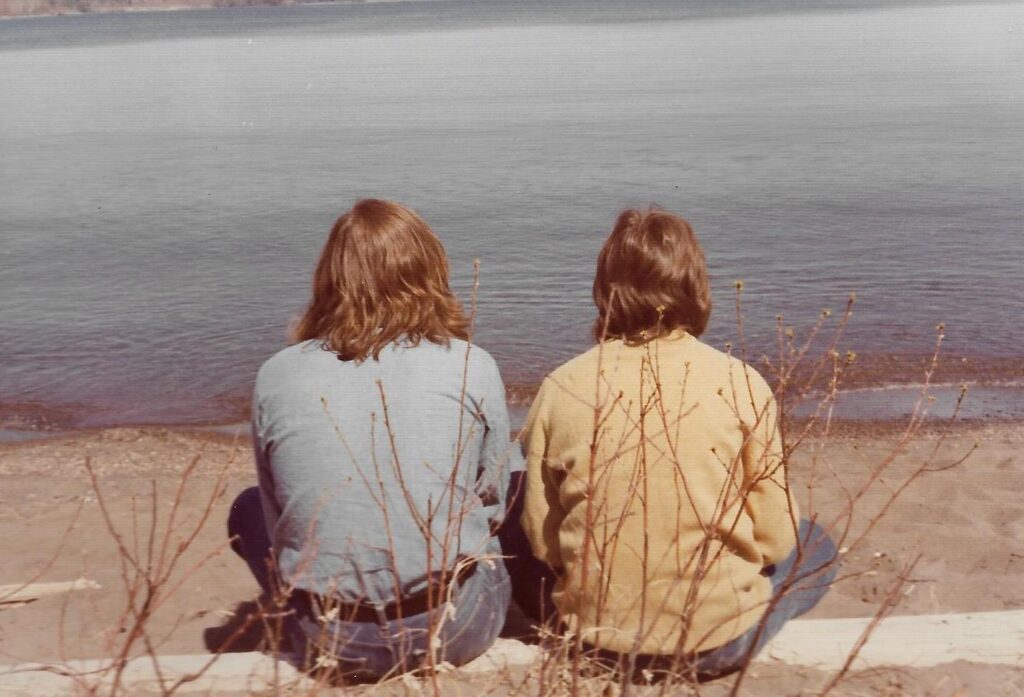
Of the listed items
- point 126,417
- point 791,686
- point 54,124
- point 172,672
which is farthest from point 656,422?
point 54,124

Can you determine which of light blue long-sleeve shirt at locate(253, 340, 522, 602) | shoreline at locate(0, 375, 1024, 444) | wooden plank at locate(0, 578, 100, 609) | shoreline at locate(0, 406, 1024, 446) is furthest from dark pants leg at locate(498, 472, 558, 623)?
shoreline at locate(0, 375, 1024, 444)

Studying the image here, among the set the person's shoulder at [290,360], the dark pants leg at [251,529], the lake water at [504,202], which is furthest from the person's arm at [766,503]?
the lake water at [504,202]

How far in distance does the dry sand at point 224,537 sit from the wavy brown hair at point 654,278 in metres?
0.63

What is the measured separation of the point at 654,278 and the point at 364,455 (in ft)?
3.27

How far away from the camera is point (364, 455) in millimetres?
3004

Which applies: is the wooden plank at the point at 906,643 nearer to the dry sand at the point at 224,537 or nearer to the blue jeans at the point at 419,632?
the dry sand at the point at 224,537

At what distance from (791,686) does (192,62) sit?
5667 cm

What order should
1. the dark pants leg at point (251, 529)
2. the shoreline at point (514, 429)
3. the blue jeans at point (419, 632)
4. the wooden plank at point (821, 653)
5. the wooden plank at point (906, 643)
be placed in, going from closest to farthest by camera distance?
the blue jeans at point (419, 632) → the wooden plank at point (821, 653) → the wooden plank at point (906, 643) → the dark pants leg at point (251, 529) → the shoreline at point (514, 429)

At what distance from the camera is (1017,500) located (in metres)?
5.89

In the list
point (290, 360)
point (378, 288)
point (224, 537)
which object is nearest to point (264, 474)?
point (290, 360)

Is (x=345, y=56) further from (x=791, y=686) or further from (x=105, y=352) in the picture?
(x=791, y=686)

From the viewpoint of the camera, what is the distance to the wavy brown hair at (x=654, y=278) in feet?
10.5

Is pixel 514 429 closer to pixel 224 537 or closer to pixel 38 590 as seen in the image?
pixel 224 537

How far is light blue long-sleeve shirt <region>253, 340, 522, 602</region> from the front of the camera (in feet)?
9.91
